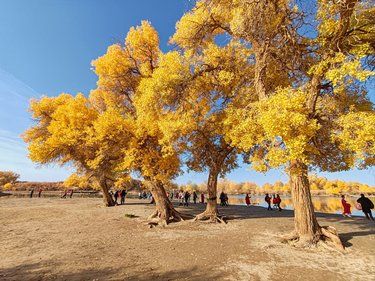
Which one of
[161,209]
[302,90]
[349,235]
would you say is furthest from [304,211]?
[161,209]

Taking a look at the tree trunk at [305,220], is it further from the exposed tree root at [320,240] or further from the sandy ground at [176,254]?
the sandy ground at [176,254]

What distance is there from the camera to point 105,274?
866 cm

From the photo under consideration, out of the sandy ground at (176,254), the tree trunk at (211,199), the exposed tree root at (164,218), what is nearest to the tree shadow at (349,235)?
the sandy ground at (176,254)

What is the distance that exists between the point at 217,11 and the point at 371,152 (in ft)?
32.6

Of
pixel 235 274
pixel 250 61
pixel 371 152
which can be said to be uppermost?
pixel 250 61

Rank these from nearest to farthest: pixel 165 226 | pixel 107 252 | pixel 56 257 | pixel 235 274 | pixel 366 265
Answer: pixel 235 274, pixel 366 265, pixel 56 257, pixel 107 252, pixel 165 226

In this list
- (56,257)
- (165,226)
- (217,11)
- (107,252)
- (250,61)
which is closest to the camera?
(56,257)

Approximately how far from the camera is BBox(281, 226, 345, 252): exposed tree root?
1121 centimetres

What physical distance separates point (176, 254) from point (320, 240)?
6.05 metres

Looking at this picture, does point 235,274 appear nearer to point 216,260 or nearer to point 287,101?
point 216,260

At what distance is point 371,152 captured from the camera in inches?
376

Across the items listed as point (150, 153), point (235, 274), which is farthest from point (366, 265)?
point (150, 153)

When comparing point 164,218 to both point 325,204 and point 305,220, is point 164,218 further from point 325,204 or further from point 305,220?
point 325,204

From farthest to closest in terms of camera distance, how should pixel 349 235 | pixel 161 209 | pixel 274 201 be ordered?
pixel 274 201, pixel 161 209, pixel 349 235
